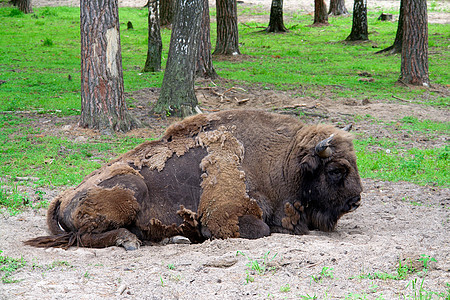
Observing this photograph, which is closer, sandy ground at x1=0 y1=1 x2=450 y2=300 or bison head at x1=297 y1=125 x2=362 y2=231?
sandy ground at x1=0 y1=1 x2=450 y2=300

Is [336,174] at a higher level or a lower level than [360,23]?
lower

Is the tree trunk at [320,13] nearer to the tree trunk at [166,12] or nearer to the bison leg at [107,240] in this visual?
the tree trunk at [166,12]

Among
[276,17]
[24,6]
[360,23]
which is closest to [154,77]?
[360,23]

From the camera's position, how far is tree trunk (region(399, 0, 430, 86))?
1386cm

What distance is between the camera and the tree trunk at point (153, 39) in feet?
48.0

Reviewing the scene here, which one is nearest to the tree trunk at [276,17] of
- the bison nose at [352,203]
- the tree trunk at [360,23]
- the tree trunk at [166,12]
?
the tree trunk at [360,23]

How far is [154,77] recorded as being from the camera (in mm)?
14930

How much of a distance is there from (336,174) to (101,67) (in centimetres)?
577

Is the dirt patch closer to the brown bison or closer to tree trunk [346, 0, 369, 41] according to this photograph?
the brown bison

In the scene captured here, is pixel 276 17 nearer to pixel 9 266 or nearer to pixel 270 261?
pixel 270 261

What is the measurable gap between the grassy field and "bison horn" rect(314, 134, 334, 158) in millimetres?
2544

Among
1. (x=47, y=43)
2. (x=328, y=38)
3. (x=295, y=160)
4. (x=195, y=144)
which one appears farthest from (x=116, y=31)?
(x=328, y=38)

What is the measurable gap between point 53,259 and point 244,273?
190 cm

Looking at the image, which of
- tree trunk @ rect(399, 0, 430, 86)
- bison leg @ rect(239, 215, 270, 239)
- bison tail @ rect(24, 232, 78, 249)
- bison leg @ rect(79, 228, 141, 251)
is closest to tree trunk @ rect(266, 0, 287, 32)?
tree trunk @ rect(399, 0, 430, 86)
